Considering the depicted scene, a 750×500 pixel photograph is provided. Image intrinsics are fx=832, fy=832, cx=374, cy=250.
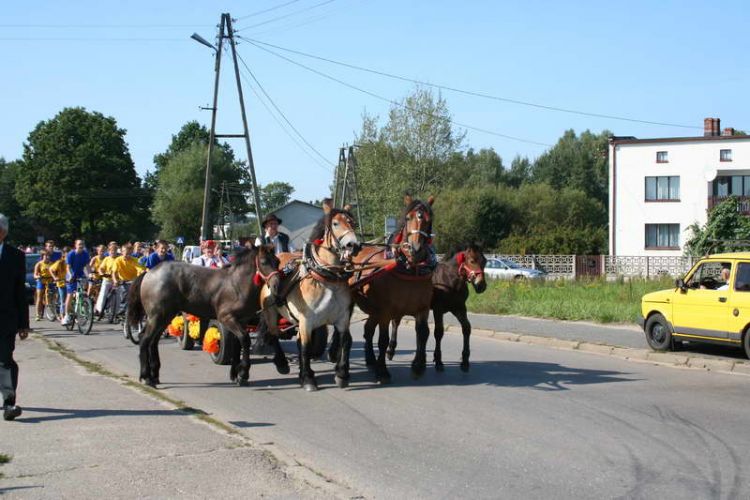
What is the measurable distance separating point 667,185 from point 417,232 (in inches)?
1746

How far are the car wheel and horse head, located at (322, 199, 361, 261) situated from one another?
6.41 m

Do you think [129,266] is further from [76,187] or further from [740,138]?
[76,187]

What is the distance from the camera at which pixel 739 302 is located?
1256 cm

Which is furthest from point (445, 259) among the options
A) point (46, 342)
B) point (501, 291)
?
point (501, 291)

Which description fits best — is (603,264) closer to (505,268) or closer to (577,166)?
(505,268)

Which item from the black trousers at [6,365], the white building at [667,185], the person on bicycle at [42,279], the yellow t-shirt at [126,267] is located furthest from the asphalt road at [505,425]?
the white building at [667,185]

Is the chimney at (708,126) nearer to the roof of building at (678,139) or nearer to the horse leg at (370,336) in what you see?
the roof of building at (678,139)

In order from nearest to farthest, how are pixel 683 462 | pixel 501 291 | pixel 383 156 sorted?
pixel 683 462 < pixel 501 291 < pixel 383 156

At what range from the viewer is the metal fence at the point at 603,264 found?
3919 cm

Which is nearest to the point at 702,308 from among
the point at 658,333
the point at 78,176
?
the point at 658,333

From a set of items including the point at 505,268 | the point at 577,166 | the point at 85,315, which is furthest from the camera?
the point at 577,166

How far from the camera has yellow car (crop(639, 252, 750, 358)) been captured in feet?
41.3

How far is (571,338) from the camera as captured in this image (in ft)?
51.1

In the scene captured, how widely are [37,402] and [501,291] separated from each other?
18.3m
